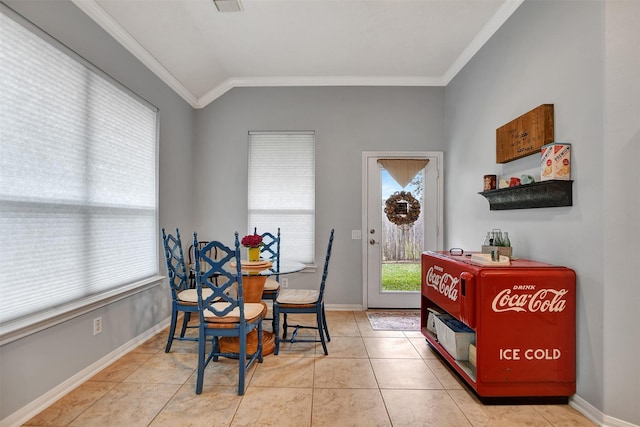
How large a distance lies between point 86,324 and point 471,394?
2.80 metres

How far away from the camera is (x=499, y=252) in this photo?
2.28 m

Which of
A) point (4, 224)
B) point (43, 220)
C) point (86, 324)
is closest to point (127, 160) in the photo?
point (43, 220)

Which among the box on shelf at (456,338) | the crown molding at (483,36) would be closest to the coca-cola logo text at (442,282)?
the box on shelf at (456,338)

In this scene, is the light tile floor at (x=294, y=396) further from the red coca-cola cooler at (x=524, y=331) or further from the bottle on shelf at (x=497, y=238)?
the bottle on shelf at (x=497, y=238)

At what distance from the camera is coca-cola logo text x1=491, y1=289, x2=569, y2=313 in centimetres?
190

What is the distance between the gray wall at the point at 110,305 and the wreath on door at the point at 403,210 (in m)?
2.65

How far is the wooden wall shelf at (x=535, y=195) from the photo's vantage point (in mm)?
1938

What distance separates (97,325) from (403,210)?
3.39 metres

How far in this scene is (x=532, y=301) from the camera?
191 centimetres

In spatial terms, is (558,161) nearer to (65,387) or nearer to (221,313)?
(221,313)

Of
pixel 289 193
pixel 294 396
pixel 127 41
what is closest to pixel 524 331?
pixel 294 396

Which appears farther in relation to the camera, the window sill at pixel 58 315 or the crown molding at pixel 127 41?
the crown molding at pixel 127 41

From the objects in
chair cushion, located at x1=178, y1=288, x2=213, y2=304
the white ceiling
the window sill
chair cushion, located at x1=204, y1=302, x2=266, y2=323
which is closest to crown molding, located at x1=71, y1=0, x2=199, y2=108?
the white ceiling

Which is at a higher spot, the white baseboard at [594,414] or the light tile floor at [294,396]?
the white baseboard at [594,414]
